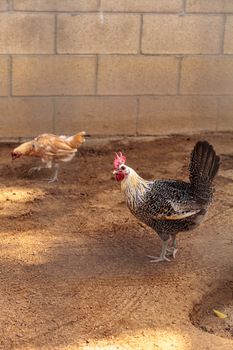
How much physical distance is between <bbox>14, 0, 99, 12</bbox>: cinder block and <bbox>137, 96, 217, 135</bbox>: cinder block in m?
1.23

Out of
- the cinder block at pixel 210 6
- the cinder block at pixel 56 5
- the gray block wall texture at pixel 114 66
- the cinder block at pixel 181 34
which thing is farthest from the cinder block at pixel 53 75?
the cinder block at pixel 210 6

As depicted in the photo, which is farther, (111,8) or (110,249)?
(111,8)

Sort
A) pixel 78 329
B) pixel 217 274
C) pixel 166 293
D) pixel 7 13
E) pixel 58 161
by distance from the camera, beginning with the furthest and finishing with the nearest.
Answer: pixel 7 13 → pixel 58 161 → pixel 217 274 → pixel 166 293 → pixel 78 329

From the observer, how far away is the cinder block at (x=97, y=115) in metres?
7.66

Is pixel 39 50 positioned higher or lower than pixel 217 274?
higher

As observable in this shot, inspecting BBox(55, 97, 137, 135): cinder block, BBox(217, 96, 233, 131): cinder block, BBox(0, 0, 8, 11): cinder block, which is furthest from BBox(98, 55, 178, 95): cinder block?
BBox(0, 0, 8, 11): cinder block

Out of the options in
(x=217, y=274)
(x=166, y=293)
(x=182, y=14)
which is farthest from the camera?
(x=182, y=14)

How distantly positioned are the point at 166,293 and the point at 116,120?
3634 millimetres

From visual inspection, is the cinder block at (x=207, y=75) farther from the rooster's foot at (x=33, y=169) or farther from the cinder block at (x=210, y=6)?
the rooster's foot at (x=33, y=169)

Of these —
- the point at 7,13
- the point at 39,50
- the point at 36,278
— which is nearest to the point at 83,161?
the point at 39,50

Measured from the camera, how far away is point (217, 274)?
4.87 m

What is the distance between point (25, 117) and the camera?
24.7ft

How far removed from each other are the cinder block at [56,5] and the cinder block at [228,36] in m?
1.61

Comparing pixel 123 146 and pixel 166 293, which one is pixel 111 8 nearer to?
pixel 123 146
